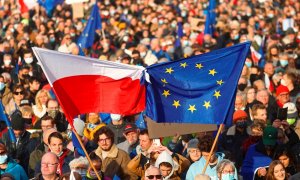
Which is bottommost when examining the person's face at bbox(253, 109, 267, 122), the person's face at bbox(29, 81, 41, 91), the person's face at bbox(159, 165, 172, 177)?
the person's face at bbox(159, 165, 172, 177)

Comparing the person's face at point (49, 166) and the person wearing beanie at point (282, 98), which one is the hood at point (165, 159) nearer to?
the person's face at point (49, 166)

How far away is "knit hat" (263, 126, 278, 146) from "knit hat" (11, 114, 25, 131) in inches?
139

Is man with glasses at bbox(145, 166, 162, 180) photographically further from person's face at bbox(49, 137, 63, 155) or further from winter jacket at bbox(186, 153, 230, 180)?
person's face at bbox(49, 137, 63, 155)

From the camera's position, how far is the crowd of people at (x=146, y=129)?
513 inches

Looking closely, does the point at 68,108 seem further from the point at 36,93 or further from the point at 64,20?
the point at 64,20

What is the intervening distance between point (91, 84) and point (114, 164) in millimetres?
1041

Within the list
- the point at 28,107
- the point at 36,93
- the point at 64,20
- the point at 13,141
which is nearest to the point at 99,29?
the point at 64,20

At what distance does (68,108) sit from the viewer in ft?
41.4

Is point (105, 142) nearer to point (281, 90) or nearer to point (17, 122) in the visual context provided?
point (17, 122)

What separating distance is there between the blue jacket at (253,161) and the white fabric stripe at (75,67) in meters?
1.61

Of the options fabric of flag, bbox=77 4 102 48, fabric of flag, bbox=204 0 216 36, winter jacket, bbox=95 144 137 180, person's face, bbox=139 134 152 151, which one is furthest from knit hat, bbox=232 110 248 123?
fabric of flag, bbox=204 0 216 36

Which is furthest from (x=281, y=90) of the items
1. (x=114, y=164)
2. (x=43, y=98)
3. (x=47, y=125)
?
(x=114, y=164)

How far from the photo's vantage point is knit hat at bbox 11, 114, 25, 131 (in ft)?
51.3

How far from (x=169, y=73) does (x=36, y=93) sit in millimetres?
6148
